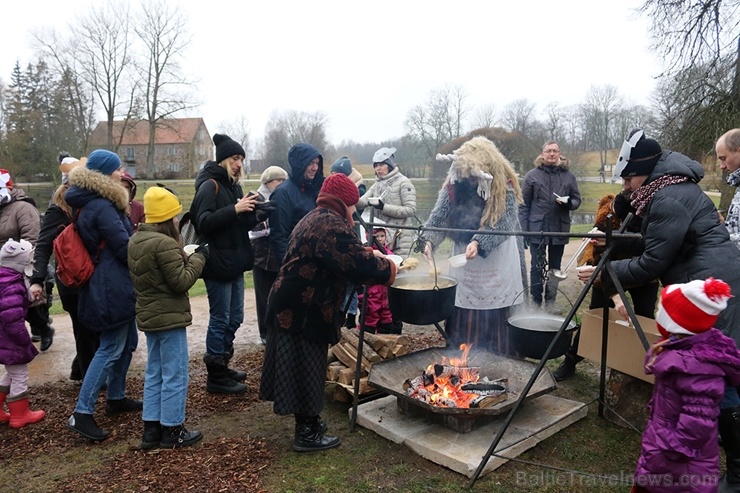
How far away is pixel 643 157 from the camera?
3.17 metres

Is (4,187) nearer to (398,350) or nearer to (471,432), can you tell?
(398,350)

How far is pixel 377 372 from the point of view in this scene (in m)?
3.97

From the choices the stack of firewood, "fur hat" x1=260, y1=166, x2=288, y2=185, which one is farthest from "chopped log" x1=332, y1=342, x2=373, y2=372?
"fur hat" x1=260, y1=166, x2=288, y2=185

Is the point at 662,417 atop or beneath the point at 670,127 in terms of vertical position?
beneath

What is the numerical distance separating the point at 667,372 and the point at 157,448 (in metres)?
3.11

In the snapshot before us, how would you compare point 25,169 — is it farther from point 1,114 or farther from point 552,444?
point 552,444

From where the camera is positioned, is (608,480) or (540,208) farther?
(540,208)

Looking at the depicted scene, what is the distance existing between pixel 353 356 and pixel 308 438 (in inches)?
41.6

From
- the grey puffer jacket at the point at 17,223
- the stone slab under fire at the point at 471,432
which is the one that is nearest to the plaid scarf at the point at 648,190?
the stone slab under fire at the point at 471,432

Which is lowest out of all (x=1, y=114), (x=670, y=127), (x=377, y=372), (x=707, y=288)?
(x=377, y=372)

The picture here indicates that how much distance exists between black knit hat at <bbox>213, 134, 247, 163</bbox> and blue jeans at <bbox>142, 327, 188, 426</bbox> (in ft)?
5.28

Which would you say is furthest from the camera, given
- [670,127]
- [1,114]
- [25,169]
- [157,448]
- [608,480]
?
[1,114]

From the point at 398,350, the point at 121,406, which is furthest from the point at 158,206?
the point at 398,350

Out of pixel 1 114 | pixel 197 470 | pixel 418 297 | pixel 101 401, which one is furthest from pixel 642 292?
pixel 1 114
